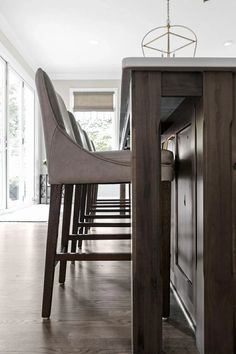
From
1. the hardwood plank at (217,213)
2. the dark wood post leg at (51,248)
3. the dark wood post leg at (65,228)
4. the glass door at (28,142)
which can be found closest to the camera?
the hardwood plank at (217,213)

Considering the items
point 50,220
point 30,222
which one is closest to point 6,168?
point 30,222

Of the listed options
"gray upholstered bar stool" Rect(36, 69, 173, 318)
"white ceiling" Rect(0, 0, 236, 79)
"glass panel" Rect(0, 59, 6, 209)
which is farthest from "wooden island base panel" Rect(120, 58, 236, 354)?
"glass panel" Rect(0, 59, 6, 209)

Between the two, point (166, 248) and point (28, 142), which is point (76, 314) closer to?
point (166, 248)

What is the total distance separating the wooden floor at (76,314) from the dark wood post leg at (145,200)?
149 mm

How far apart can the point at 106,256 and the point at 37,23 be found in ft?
15.3

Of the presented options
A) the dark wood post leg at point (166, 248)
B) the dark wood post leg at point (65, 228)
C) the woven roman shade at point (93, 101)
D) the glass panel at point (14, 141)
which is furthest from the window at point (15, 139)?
the dark wood post leg at point (166, 248)

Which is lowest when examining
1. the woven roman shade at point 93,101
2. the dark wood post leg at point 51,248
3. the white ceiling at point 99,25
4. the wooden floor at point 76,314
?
the wooden floor at point 76,314

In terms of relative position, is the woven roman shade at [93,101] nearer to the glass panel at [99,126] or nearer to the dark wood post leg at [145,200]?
the glass panel at [99,126]

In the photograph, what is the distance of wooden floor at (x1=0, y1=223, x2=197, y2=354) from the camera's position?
38.7 inches

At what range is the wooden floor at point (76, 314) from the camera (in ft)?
3.23

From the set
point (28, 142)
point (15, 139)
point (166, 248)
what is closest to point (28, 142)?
point (28, 142)

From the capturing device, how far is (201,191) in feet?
3.00

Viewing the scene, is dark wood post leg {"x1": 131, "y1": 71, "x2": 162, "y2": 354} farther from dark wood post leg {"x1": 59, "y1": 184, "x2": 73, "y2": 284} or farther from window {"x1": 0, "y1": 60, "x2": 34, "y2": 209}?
window {"x1": 0, "y1": 60, "x2": 34, "y2": 209}

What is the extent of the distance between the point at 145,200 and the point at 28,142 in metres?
6.30
